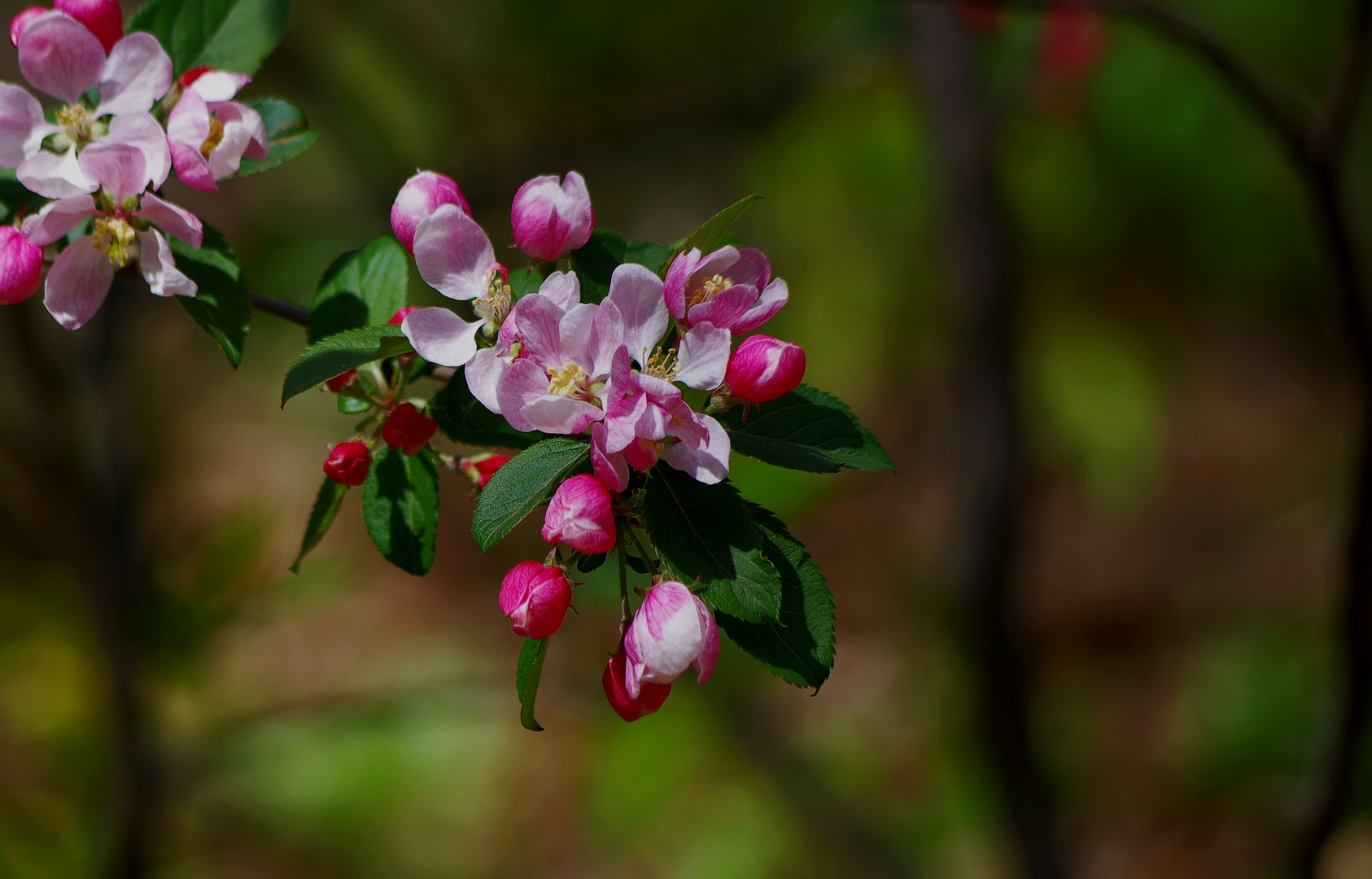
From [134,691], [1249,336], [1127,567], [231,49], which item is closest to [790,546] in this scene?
[231,49]

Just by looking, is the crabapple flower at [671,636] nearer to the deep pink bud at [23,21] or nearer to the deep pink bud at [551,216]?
the deep pink bud at [551,216]

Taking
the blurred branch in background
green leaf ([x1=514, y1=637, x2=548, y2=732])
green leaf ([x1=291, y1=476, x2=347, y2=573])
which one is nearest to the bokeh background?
the blurred branch in background

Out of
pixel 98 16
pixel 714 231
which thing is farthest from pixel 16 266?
pixel 714 231

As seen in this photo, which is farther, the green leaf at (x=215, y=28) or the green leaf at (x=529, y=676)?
the green leaf at (x=215, y=28)

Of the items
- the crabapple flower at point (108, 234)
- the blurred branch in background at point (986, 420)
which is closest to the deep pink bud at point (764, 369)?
the crabapple flower at point (108, 234)

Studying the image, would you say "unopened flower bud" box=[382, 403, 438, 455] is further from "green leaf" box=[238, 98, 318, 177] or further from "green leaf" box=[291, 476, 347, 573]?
"green leaf" box=[238, 98, 318, 177]

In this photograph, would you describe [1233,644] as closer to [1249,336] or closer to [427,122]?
[1249,336]
